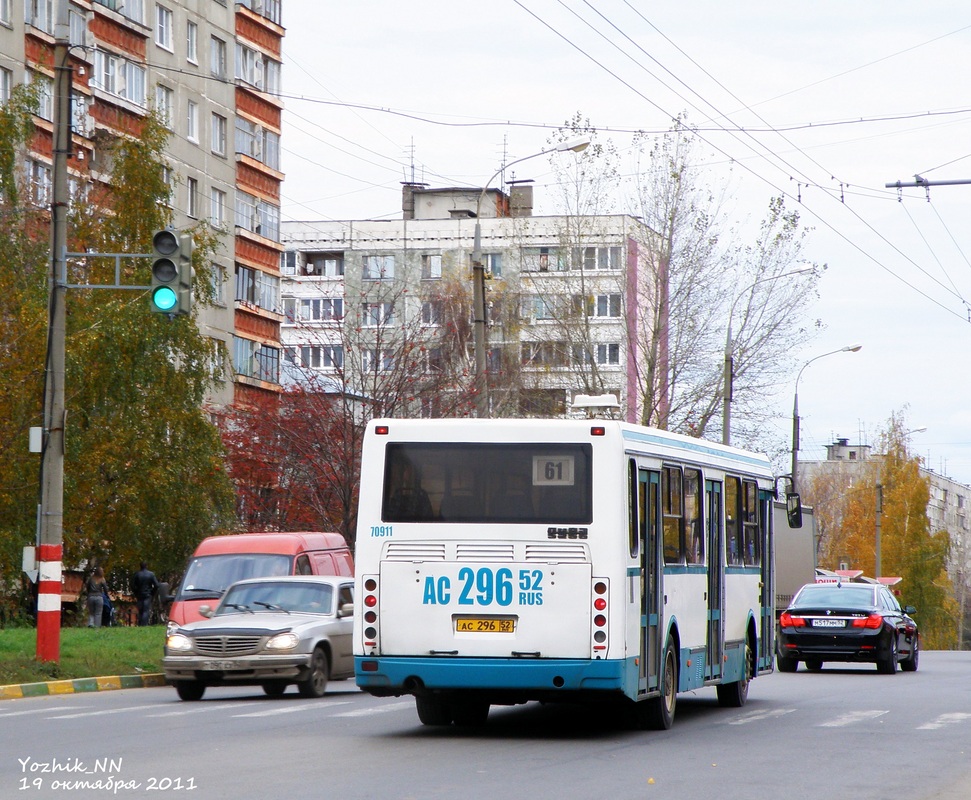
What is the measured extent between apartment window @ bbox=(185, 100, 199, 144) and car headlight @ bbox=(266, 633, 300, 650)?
43.5 metres

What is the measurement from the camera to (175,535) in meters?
41.8

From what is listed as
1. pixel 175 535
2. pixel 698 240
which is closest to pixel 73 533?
pixel 175 535

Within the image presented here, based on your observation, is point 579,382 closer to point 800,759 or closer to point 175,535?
point 175,535

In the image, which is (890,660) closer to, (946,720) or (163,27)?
(946,720)

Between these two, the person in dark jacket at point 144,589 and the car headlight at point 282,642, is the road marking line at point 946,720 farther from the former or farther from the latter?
the person in dark jacket at point 144,589

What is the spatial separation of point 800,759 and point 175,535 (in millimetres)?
28844

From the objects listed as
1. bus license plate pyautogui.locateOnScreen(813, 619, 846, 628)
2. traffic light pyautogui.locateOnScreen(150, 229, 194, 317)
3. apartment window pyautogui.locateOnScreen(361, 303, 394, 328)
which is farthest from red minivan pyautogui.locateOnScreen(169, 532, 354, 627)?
apartment window pyautogui.locateOnScreen(361, 303, 394, 328)

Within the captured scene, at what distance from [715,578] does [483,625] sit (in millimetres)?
4540

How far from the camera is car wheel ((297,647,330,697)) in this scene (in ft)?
73.5

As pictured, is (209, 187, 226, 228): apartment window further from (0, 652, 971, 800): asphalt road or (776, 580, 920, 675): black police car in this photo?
(0, 652, 971, 800): asphalt road

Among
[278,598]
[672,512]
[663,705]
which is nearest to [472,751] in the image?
[663,705]

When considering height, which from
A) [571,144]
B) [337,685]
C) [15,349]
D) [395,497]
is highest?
[571,144]

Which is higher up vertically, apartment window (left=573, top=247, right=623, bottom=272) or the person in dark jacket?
apartment window (left=573, top=247, right=623, bottom=272)

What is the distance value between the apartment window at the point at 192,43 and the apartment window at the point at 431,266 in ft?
137
